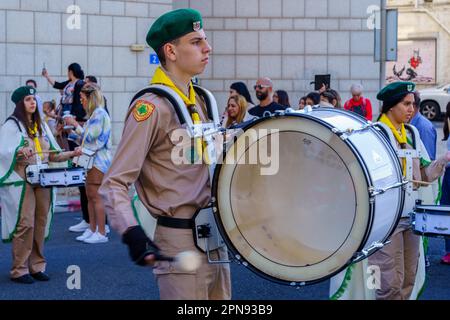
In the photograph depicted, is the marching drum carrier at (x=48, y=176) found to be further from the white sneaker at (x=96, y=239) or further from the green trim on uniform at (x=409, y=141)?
A: the green trim on uniform at (x=409, y=141)

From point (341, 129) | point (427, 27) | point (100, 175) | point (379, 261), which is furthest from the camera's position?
point (427, 27)

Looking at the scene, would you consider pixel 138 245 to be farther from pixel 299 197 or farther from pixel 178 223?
pixel 299 197

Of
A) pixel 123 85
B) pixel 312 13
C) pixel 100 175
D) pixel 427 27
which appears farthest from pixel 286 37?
pixel 427 27

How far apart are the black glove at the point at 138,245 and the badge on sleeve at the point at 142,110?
0.50m

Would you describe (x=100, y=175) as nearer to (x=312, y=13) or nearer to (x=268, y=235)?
(x=268, y=235)

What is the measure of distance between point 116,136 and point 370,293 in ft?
37.0

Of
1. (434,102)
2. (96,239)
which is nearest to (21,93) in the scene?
(96,239)

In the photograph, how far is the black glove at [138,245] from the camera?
135 inches

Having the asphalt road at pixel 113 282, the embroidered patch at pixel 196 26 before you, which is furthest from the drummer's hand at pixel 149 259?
the asphalt road at pixel 113 282

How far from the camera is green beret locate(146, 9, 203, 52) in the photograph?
393 cm

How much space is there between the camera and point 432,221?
5.02 meters

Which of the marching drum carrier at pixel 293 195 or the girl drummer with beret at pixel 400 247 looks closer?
the marching drum carrier at pixel 293 195

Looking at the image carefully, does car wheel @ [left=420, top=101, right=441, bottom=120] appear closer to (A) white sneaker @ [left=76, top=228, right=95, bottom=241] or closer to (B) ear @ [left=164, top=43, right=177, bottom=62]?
(A) white sneaker @ [left=76, top=228, right=95, bottom=241]

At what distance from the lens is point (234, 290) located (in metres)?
7.72
